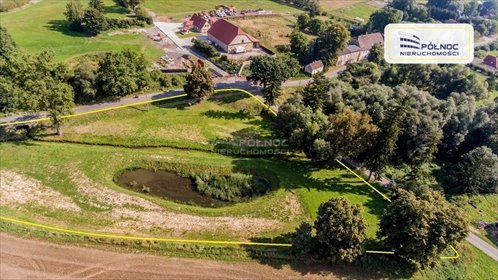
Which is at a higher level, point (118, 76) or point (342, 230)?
point (118, 76)

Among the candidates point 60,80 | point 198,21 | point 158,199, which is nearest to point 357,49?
point 198,21

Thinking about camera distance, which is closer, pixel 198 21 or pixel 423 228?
pixel 423 228

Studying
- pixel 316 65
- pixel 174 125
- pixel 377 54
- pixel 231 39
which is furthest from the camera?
pixel 377 54

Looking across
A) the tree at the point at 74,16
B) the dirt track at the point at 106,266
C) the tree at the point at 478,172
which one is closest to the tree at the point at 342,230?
the dirt track at the point at 106,266

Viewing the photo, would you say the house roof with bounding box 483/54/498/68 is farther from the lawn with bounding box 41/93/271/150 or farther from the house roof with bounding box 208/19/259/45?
the lawn with bounding box 41/93/271/150

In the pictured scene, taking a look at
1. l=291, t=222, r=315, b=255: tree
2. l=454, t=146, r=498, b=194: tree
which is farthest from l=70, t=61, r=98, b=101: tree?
l=454, t=146, r=498, b=194: tree

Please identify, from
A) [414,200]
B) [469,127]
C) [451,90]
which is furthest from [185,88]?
[451,90]

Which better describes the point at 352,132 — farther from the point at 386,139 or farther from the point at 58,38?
the point at 58,38
